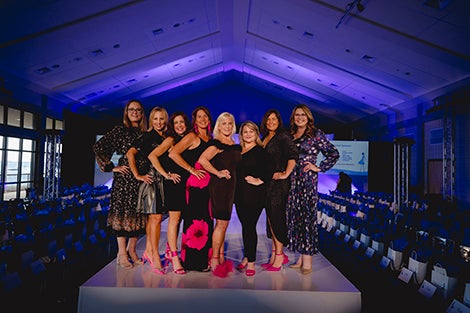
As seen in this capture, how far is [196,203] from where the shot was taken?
9.12 ft

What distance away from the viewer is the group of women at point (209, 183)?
2.70 meters

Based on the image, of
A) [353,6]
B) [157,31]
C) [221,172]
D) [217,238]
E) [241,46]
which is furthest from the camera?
[241,46]

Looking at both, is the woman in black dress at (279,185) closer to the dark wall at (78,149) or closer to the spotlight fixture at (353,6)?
the spotlight fixture at (353,6)

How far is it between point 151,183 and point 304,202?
1437 mm

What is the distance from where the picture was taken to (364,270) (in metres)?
3.61

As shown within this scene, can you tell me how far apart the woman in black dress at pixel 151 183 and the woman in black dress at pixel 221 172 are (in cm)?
50

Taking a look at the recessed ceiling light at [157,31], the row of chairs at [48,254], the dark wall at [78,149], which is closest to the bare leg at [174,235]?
the row of chairs at [48,254]

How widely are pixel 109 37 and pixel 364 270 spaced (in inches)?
278

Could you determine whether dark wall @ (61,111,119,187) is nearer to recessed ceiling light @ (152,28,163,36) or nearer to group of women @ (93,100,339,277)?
recessed ceiling light @ (152,28,163,36)

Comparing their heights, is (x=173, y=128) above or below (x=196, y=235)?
above

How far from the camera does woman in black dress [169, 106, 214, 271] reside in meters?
2.75

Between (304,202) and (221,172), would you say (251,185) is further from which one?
(304,202)

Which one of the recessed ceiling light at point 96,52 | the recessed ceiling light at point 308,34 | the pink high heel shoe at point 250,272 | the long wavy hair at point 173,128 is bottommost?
the pink high heel shoe at point 250,272

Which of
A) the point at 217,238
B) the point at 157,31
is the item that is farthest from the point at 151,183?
the point at 157,31
